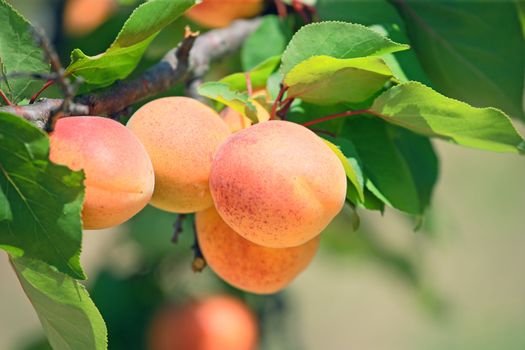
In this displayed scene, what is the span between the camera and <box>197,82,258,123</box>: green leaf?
557 mm

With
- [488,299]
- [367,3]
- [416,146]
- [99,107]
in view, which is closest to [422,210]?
[416,146]

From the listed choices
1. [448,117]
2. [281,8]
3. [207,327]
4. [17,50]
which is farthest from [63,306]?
[207,327]

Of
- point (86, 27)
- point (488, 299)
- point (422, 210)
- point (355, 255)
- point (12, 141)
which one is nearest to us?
point (12, 141)

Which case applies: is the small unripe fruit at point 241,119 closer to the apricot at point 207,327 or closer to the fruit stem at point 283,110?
the fruit stem at point 283,110

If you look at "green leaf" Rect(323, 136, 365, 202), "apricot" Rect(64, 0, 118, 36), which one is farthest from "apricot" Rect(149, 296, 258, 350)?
"green leaf" Rect(323, 136, 365, 202)

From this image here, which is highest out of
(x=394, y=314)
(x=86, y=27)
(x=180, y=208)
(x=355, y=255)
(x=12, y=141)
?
(x=12, y=141)

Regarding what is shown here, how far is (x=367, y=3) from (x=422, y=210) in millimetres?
196

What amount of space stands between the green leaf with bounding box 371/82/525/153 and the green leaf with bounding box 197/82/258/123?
0.31 feet

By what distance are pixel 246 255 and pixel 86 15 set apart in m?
0.59

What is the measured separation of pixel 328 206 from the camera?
1.69 ft

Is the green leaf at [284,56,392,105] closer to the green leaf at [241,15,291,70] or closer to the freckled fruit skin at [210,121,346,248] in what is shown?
the freckled fruit skin at [210,121,346,248]

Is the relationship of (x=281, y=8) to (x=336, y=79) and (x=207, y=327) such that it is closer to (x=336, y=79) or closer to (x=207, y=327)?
(x=336, y=79)

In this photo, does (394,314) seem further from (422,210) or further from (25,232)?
(25,232)

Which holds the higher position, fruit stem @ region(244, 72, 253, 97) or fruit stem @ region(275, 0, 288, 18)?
fruit stem @ region(244, 72, 253, 97)
